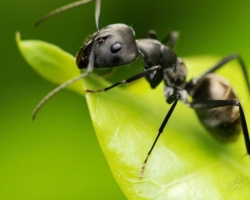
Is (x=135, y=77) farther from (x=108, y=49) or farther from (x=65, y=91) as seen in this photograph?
(x=65, y=91)

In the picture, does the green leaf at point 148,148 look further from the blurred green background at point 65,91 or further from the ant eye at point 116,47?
the blurred green background at point 65,91

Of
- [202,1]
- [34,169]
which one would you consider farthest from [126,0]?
[34,169]

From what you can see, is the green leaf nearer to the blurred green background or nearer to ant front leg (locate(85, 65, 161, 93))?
ant front leg (locate(85, 65, 161, 93))

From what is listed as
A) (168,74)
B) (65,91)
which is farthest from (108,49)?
(65,91)

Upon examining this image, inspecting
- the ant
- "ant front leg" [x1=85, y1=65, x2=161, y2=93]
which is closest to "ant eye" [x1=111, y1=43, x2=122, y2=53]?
the ant

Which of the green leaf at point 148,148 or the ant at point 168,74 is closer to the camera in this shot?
the green leaf at point 148,148

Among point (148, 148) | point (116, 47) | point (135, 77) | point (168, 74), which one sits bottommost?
point (148, 148)

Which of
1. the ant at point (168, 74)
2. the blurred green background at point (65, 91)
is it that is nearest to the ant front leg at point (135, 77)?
the ant at point (168, 74)
